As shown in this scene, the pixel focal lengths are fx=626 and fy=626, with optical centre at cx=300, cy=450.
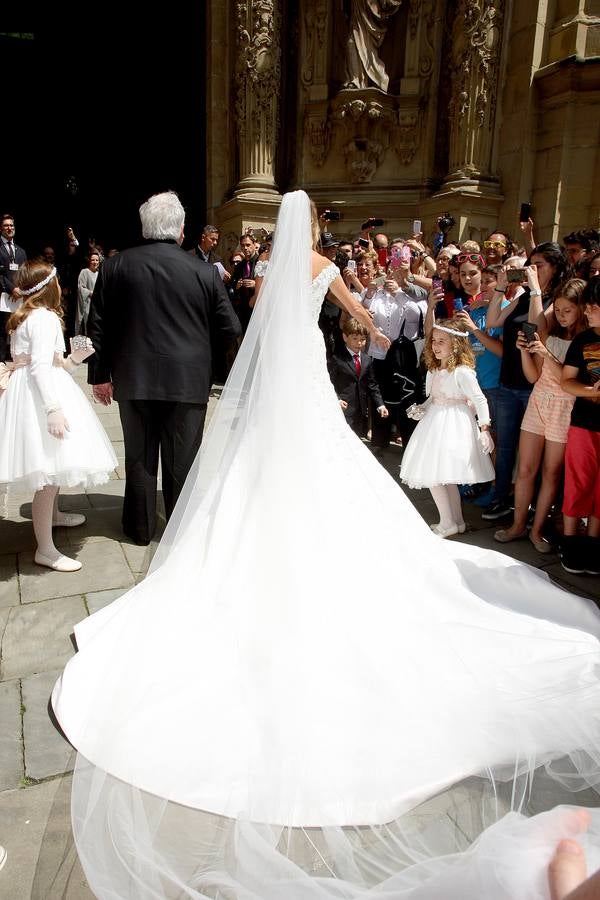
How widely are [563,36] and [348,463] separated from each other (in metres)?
10.1

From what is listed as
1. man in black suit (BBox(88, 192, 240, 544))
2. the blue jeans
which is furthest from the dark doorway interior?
the blue jeans

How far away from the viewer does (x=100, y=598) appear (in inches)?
146

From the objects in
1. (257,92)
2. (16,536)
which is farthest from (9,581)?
(257,92)

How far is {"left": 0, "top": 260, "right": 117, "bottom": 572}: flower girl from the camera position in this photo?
3744mm

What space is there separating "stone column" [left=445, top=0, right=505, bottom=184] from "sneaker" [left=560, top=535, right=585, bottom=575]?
8328 mm

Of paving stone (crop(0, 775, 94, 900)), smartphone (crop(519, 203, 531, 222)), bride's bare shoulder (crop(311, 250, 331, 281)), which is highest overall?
smartphone (crop(519, 203, 531, 222))

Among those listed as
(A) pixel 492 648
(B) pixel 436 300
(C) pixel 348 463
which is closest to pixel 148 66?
(B) pixel 436 300

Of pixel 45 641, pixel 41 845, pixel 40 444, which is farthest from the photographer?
pixel 40 444

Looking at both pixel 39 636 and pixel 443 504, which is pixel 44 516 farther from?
pixel 443 504

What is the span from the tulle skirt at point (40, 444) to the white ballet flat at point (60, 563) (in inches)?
19.5

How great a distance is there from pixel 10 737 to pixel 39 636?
31.7 inches

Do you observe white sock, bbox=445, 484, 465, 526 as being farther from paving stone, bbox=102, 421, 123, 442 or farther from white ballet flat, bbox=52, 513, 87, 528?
paving stone, bbox=102, 421, 123, 442

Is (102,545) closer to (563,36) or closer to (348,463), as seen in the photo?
(348,463)

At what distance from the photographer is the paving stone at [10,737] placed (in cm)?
235
